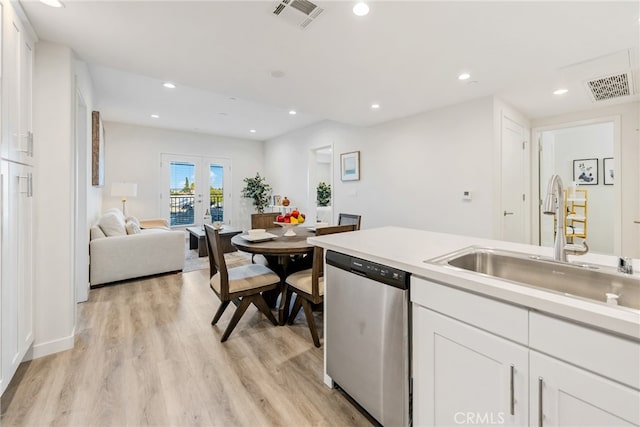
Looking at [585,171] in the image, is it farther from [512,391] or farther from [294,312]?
[512,391]

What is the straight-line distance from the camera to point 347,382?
59.9 inches

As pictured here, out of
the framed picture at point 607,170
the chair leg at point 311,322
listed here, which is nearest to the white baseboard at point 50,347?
the chair leg at point 311,322

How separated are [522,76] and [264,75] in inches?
103

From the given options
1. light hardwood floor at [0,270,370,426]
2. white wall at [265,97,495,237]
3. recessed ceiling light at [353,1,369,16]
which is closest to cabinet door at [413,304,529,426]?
light hardwood floor at [0,270,370,426]

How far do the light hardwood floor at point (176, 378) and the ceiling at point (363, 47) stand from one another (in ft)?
7.83

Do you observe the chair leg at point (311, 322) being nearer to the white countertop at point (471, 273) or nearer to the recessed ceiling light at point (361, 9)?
the white countertop at point (471, 273)

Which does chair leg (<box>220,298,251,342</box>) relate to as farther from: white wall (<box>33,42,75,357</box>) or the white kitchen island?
the white kitchen island

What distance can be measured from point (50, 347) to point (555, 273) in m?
3.29

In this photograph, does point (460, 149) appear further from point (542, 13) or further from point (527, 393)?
point (527, 393)

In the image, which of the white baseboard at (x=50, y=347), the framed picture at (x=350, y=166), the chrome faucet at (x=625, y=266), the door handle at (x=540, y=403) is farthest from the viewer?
the framed picture at (x=350, y=166)

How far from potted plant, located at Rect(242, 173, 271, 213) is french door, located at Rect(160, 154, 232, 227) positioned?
0.46 meters

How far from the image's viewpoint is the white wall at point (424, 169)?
3363 mm

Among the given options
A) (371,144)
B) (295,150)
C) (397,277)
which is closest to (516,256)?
(397,277)

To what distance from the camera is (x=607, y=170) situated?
5250 mm
